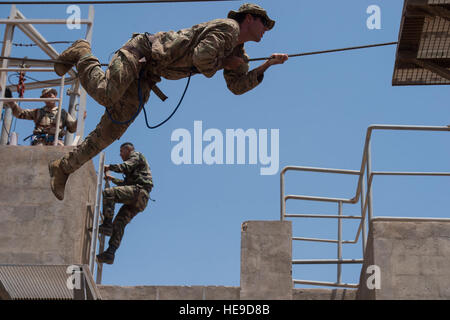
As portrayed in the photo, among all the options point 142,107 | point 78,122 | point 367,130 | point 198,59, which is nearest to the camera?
point 198,59

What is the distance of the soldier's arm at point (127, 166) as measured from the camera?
1358 cm

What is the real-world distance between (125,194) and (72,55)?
3.23 m

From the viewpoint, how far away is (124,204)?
44.6 feet

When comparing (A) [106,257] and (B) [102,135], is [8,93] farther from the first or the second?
(B) [102,135]

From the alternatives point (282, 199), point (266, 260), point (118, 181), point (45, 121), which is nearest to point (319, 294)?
point (266, 260)

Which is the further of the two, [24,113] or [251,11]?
[24,113]

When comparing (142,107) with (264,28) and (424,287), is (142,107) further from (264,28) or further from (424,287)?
(424,287)

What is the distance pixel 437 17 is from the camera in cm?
1080

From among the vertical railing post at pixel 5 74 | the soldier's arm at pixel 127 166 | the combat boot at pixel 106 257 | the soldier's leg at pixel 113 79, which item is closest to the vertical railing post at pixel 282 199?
the soldier's arm at pixel 127 166

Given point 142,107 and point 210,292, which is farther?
point 210,292

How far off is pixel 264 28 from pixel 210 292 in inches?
123

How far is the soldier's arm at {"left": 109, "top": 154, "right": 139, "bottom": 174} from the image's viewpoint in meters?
13.6

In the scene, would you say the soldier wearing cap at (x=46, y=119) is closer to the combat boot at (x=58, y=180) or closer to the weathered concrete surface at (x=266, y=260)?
the combat boot at (x=58, y=180)
